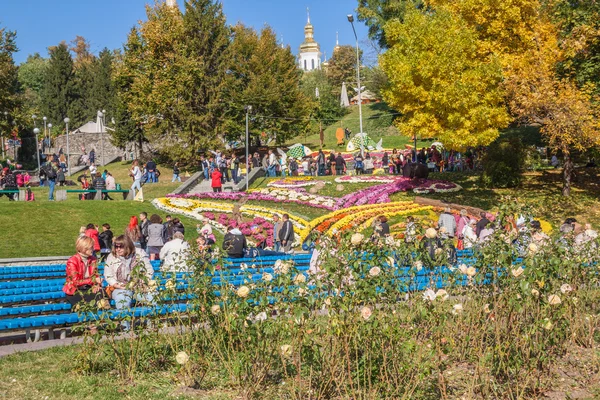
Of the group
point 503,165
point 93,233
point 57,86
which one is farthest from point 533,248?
point 57,86

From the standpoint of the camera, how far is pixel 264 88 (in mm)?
48156

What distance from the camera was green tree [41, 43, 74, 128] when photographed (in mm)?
65625

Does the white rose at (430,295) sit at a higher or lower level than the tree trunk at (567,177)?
lower

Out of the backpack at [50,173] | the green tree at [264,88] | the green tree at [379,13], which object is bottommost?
the backpack at [50,173]

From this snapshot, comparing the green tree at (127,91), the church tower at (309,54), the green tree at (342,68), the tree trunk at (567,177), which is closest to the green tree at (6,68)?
the green tree at (127,91)

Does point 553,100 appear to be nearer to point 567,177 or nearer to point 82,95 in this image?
point 567,177

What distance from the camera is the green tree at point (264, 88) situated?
155ft

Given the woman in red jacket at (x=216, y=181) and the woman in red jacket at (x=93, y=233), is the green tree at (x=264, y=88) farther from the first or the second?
the woman in red jacket at (x=93, y=233)

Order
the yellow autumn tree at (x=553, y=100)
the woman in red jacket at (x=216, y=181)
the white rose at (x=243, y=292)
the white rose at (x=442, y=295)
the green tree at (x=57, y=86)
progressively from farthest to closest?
the green tree at (x=57, y=86), the woman in red jacket at (x=216, y=181), the yellow autumn tree at (x=553, y=100), the white rose at (x=442, y=295), the white rose at (x=243, y=292)

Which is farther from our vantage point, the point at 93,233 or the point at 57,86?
the point at 57,86

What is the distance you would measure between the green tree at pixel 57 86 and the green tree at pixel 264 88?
23.7m

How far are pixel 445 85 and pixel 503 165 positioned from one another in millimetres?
5595

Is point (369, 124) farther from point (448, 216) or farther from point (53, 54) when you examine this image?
point (448, 216)

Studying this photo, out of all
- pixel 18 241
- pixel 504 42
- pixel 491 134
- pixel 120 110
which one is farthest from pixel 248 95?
pixel 18 241
